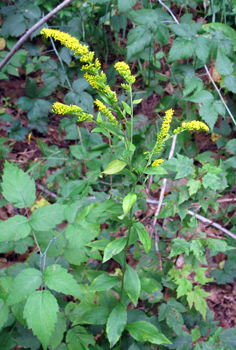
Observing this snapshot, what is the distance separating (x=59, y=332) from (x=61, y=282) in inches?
18.2

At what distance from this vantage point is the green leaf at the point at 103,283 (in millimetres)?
1227

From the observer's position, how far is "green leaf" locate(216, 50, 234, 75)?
1900 mm

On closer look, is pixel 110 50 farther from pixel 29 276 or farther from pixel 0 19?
pixel 29 276

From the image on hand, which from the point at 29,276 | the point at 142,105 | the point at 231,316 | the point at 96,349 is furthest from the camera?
the point at 142,105

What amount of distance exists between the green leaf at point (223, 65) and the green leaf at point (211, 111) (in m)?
0.24

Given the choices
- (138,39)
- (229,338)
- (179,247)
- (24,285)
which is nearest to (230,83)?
(138,39)

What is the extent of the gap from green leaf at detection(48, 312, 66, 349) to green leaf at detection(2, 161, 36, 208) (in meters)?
0.70

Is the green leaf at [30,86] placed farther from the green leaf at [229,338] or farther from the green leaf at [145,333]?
the green leaf at [229,338]

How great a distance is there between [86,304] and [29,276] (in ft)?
1.68

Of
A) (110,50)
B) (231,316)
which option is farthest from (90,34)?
(231,316)

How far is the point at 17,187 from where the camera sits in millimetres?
1391

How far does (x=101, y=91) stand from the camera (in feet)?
3.02

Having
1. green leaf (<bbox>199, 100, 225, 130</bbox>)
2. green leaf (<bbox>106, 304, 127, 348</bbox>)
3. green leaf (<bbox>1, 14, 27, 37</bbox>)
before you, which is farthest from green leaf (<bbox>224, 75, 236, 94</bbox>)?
green leaf (<bbox>1, 14, 27, 37</bbox>)

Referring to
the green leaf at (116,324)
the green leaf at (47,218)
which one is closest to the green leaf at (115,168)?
the green leaf at (47,218)
